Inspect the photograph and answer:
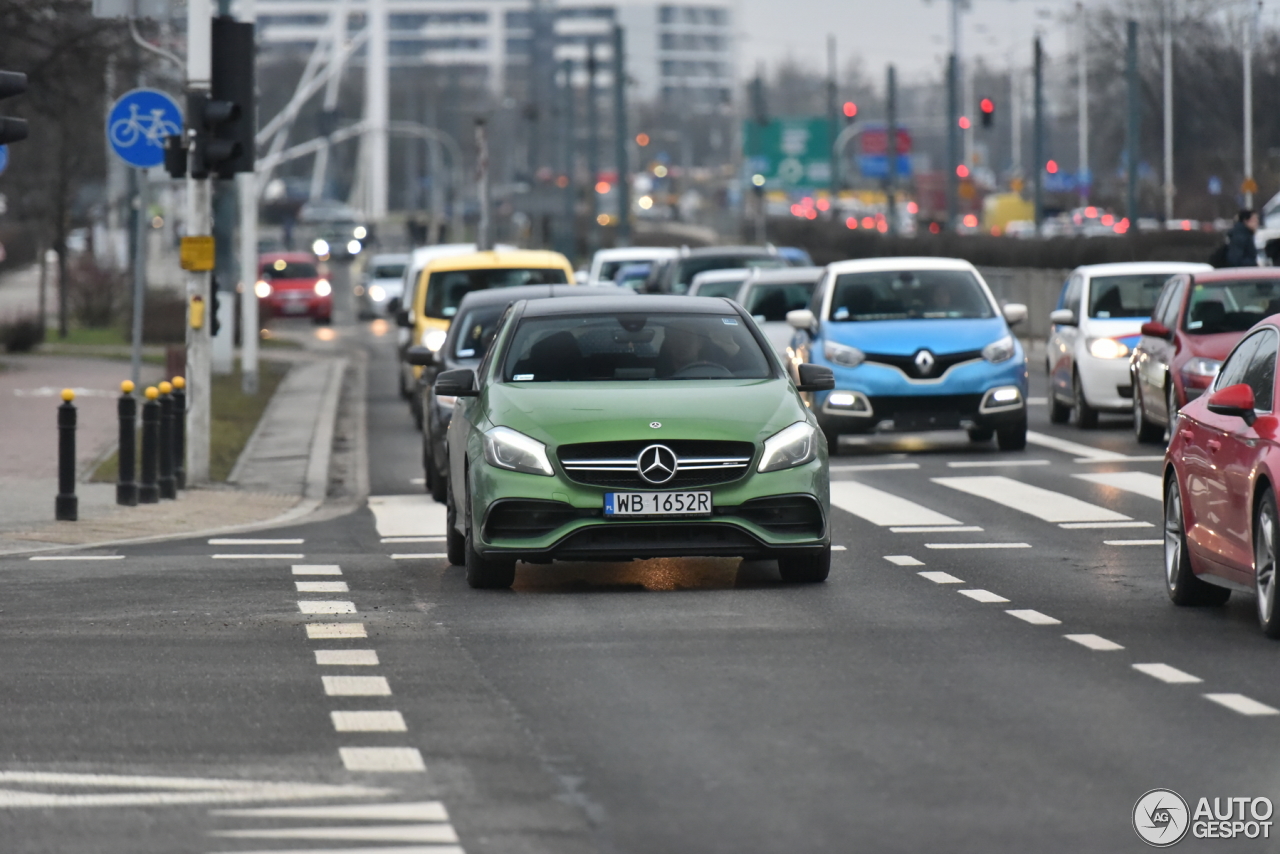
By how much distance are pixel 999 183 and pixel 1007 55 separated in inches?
3223

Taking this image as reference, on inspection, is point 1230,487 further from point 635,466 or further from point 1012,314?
point 1012,314

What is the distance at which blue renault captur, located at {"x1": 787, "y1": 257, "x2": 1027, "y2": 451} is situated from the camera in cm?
2275

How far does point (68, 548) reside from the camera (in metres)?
16.0

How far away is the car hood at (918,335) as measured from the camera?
22.9 meters

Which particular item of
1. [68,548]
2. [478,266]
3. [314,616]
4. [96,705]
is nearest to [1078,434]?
[478,266]

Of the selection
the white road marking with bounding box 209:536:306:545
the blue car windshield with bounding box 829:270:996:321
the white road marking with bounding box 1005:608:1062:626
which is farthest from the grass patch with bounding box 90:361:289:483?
the white road marking with bounding box 1005:608:1062:626

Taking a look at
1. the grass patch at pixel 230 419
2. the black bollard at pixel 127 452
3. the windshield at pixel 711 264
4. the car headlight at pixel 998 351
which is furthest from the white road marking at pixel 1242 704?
the windshield at pixel 711 264

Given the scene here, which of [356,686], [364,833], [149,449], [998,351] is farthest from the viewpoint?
[998,351]

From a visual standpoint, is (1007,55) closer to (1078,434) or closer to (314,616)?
(1078,434)

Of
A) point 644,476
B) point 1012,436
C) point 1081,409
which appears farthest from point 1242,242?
point 644,476

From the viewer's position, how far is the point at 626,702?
9336 millimetres

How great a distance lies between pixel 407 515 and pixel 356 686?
8.69 metres

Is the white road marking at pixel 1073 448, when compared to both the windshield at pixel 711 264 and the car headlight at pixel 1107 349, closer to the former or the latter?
the car headlight at pixel 1107 349

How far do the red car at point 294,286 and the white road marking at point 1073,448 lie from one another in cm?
3933
